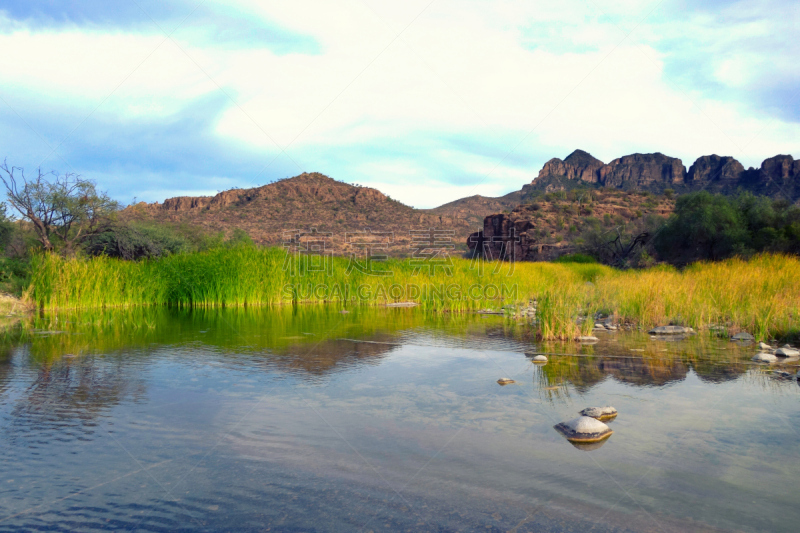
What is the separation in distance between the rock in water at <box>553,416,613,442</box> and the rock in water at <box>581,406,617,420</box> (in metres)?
0.30

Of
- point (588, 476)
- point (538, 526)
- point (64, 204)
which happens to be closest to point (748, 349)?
point (588, 476)

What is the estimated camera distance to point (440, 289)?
15.0 m

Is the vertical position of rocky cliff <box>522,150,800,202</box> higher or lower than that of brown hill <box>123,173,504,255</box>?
higher

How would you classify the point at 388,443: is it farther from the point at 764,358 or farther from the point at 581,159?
the point at 581,159

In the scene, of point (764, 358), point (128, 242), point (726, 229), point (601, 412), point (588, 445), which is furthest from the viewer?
point (726, 229)

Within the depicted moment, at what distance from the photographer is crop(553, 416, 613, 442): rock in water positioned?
3689 mm

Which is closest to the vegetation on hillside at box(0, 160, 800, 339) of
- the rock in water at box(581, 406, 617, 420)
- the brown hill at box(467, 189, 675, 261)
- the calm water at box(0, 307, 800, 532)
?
the calm water at box(0, 307, 800, 532)

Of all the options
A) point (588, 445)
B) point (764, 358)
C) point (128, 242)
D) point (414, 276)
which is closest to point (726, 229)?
point (414, 276)

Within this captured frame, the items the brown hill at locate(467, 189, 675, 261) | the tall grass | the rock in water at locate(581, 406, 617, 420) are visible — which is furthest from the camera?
the brown hill at locate(467, 189, 675, 261)

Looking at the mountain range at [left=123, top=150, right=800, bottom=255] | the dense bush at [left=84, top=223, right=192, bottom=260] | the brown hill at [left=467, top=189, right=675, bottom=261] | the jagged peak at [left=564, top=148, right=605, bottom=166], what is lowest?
the dense bush at [left=84, top=223, right=192, bottom=260]

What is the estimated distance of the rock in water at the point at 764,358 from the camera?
6.44 meters

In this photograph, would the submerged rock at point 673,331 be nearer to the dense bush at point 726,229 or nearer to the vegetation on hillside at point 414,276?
the vegetation on hillside at point 414,276

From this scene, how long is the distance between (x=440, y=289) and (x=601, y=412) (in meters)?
10.8

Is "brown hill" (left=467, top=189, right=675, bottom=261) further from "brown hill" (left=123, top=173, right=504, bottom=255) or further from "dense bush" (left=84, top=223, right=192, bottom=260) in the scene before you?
"dense bush" (left=84, top=223, right=192, bottom=260)
